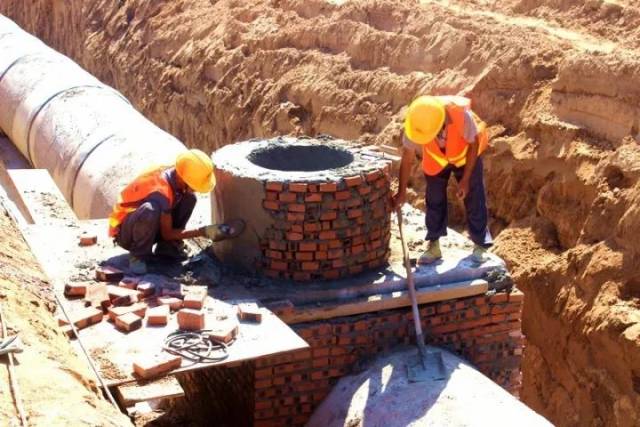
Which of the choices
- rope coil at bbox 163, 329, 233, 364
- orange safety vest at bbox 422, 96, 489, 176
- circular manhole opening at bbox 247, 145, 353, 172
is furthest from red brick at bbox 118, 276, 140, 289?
orange safety vest at bbox 422, 96, 489, 176

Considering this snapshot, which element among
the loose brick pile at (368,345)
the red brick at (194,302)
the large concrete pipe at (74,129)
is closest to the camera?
the red brick at (194,302)

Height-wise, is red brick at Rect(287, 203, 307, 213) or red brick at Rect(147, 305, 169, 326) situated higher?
red brick at Rect(287, 203, 307, 213)

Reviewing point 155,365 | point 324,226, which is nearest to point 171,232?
point 324,226

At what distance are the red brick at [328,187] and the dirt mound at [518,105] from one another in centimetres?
332

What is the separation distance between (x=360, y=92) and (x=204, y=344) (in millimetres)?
6732

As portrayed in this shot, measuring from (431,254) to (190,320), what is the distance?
1929 mm

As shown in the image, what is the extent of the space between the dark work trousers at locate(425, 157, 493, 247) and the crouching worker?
4.64ft

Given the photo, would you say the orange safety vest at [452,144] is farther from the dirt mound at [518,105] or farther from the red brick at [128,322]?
the dirt mound at [518,105]

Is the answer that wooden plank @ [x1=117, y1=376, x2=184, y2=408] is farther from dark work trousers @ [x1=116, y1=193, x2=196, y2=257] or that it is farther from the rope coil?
dark work trousers @ [x1=116, y1=193, x2=196, y2=257]

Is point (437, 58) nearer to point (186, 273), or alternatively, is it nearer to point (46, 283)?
point (186, 273)

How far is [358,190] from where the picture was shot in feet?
20.0

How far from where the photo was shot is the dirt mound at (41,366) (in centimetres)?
370

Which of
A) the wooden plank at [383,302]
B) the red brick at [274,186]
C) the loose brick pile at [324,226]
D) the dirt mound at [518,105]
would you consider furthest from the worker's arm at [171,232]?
the dirt mound at [518,105]

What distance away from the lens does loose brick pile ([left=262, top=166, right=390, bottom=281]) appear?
5969mm
